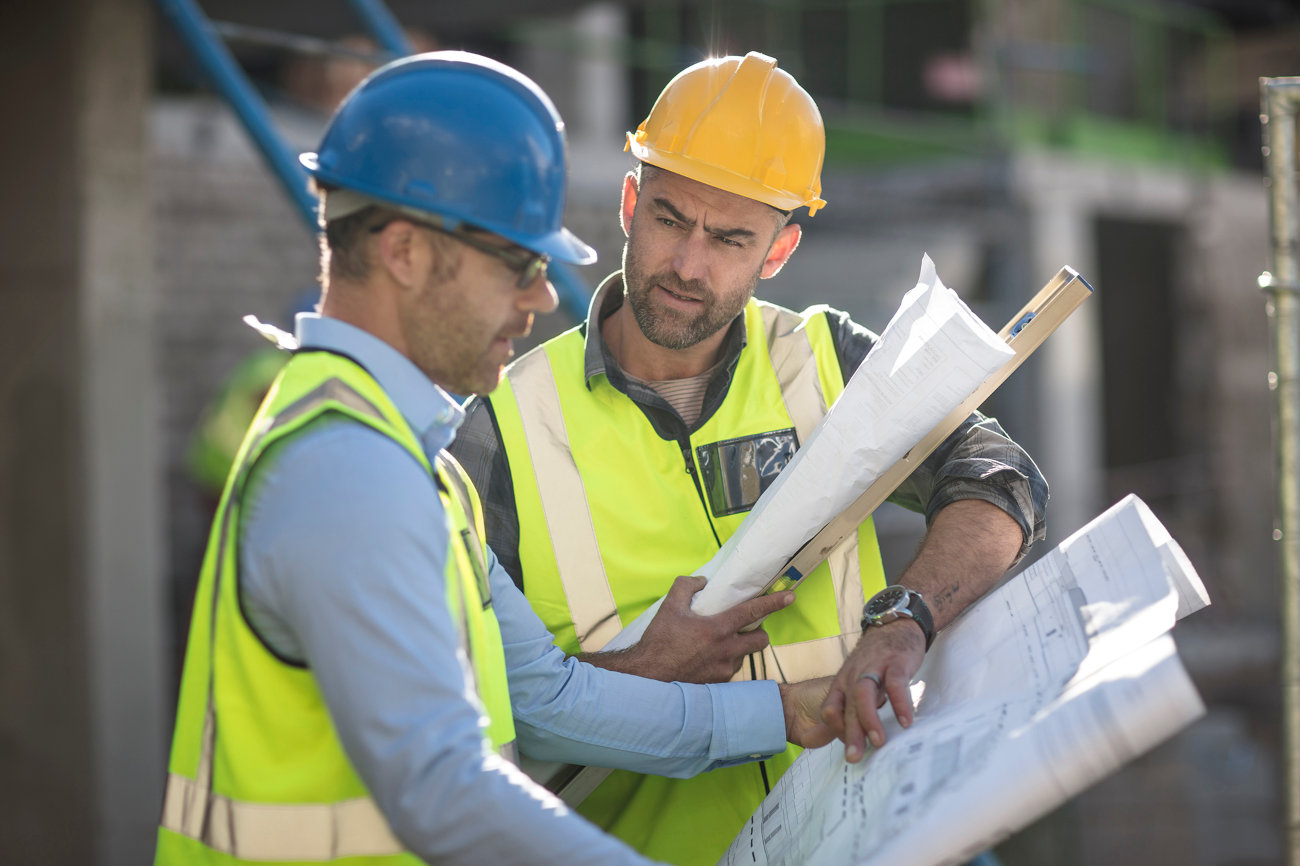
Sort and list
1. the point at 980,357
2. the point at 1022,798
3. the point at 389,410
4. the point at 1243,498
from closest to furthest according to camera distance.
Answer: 1. the point at 1022,798
2. the point at 389,410
3. the point at 980,357
4. the point at 1243,498

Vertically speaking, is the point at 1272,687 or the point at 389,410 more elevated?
the point at 389,410

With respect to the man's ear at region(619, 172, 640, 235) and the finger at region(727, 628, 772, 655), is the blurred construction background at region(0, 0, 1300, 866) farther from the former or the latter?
the finger at region(727, 628, 772, 655)

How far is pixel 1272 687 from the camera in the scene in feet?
36.7

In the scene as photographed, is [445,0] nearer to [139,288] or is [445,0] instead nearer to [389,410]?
[139,288]

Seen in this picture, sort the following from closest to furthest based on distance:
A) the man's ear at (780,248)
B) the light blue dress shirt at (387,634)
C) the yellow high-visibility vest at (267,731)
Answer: the light blue dress shirt at (387,634) < the yellow high-visibility vest at (267,731) < the man's ear at (780,248)

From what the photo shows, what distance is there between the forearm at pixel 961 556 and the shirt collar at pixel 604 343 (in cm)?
51

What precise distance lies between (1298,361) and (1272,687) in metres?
10.3

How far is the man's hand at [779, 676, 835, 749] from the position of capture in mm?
2029

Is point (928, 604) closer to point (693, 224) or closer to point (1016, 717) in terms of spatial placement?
point (1016, 717)

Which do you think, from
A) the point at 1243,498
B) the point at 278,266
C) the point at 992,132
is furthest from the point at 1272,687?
the point at 278,266

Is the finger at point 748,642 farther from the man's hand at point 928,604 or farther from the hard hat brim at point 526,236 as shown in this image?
the hard hat brim at point 526,236

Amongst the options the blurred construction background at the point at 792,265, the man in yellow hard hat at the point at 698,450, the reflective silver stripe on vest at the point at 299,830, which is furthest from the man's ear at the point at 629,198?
the blurred construction background at the point at 792,265

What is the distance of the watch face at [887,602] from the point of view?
196cm

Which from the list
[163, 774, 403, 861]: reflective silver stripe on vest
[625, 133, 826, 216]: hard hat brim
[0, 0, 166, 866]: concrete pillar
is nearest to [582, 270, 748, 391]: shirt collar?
[625, 133, 826, 216]: hard hat brim
